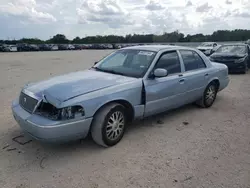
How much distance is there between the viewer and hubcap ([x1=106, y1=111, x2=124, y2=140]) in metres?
3.84

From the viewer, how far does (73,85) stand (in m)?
3.80

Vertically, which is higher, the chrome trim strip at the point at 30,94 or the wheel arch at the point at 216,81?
the chrome trim strip at the point at 30,94

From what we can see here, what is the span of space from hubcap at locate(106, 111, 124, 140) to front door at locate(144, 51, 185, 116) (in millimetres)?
610

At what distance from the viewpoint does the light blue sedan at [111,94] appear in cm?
340

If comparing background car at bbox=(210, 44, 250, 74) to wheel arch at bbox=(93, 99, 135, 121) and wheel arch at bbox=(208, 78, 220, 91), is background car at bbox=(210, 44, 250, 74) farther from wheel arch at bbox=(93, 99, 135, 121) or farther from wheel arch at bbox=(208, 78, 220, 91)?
wheel arch at bbox=(93, 99, 135, 121)

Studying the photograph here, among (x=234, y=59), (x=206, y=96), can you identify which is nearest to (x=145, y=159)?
(x=206, y=96)

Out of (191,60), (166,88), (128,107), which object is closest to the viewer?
(128,107)

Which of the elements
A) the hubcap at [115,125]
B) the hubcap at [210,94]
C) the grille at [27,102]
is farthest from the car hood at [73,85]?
the hubcap at [210,94]

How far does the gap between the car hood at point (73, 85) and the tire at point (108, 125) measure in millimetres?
375

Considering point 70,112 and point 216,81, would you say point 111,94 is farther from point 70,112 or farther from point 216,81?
point 216,81

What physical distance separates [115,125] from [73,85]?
920 millimetres

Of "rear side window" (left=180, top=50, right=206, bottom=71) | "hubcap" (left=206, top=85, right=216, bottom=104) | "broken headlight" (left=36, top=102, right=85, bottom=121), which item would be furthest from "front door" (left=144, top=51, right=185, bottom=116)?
"broken headlight" (left=36, top=102, right=85, bottom=121)

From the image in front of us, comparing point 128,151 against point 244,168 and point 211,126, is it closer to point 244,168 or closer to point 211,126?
point 244,168

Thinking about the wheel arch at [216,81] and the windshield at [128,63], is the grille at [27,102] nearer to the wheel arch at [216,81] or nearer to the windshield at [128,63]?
the windshield at [128,63]
